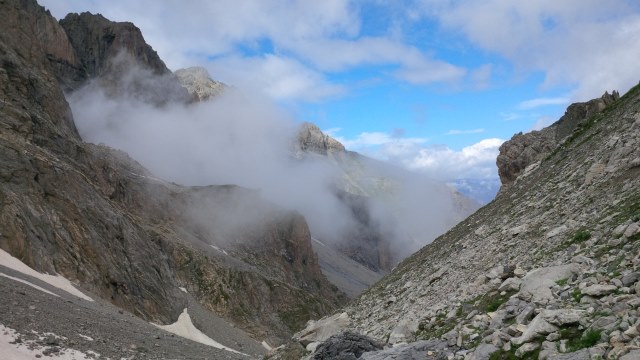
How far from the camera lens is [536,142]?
261 feet

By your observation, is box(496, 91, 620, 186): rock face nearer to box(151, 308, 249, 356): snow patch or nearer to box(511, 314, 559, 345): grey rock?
box(151, 308, 249, 356): snow patch

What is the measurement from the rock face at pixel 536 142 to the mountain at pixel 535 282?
1318 inches

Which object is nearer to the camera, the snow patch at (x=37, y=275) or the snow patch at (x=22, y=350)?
the snow patch at (x=22, y=350)

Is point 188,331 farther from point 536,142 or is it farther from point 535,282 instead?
point 535,282

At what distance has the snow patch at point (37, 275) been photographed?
66662 millimetres

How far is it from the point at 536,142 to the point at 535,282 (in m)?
67.4

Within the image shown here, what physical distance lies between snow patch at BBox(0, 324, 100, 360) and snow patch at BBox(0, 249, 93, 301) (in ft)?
120

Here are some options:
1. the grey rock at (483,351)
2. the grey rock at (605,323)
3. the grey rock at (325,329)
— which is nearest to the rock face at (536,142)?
the grey rock at (325,329)

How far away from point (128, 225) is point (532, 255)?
105m

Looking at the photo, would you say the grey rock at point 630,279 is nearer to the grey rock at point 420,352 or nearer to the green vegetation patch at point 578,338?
the green vegetation patch at point 578,338

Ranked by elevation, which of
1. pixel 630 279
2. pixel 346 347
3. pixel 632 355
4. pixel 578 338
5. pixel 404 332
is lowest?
pixel 346 347

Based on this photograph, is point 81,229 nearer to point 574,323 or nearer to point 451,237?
point 451,237

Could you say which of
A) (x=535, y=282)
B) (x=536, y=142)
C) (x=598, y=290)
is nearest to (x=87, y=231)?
(x=536, y=142)

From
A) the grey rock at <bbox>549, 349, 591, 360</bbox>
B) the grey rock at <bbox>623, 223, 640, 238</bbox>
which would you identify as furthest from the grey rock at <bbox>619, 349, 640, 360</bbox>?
the grey rock at <bbox>623, 223, 640, 238</bbox>
